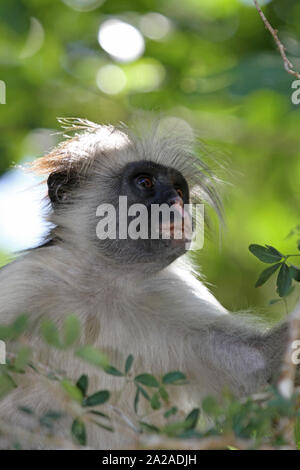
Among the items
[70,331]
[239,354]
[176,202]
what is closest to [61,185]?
[176,202]

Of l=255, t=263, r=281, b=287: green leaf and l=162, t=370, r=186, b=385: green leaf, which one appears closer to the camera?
l=162, t=370, r=186, b=385: green leaf

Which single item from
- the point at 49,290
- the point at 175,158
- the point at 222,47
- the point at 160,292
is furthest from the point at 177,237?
the point at 222,47

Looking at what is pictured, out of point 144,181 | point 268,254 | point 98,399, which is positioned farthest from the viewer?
point 144,181

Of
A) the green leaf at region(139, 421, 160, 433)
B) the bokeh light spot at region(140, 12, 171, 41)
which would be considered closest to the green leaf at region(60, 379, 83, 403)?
the green leaf at region(139, 421, 160, 433)

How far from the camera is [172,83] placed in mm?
10469

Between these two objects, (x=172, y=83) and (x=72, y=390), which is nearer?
(x=72, y=390)

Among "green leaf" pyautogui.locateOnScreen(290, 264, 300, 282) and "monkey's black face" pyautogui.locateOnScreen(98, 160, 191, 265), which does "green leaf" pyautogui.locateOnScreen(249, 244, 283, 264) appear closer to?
"green leaf" pyautogui.locateOnScreen(290, 264, 300, 282)

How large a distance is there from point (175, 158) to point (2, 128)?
490 centimetres

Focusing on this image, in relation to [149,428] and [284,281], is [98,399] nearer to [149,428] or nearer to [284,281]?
[149,428]

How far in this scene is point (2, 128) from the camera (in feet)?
36.9

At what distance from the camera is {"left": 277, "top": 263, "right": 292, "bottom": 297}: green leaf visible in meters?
4.41

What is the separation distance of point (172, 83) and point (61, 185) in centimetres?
414

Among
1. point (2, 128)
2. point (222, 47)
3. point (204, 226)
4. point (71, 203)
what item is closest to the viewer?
point (71, 203)

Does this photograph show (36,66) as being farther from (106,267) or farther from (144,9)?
(106,267)
